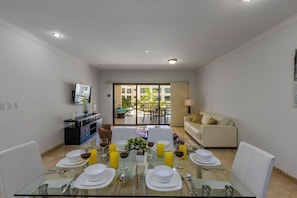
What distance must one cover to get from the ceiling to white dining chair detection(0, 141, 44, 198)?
1919 mm

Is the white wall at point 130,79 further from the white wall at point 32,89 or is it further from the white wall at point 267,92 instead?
the white wall at point 267,92

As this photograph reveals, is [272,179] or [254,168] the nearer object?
[254,168]

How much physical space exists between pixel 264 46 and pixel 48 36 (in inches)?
174

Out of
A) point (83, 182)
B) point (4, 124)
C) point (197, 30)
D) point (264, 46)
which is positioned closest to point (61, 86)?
point (4, 124)

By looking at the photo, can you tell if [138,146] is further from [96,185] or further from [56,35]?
[56,35]

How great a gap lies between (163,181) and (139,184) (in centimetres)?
21

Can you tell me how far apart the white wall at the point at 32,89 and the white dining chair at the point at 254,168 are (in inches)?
139

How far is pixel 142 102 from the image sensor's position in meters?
9.20

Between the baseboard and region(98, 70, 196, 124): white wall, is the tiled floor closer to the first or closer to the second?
the baseboard

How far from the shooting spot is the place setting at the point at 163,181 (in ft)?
4.71

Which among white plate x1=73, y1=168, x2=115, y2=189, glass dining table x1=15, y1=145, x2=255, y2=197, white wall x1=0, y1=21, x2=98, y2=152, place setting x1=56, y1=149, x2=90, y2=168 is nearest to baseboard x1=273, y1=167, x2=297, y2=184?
glass dining table x1=15, y1=145, x2=255, y2=197

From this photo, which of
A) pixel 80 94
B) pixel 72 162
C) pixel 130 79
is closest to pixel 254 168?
pixel 72 162

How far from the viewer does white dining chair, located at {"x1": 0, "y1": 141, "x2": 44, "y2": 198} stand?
1.56m

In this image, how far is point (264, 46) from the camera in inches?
151
